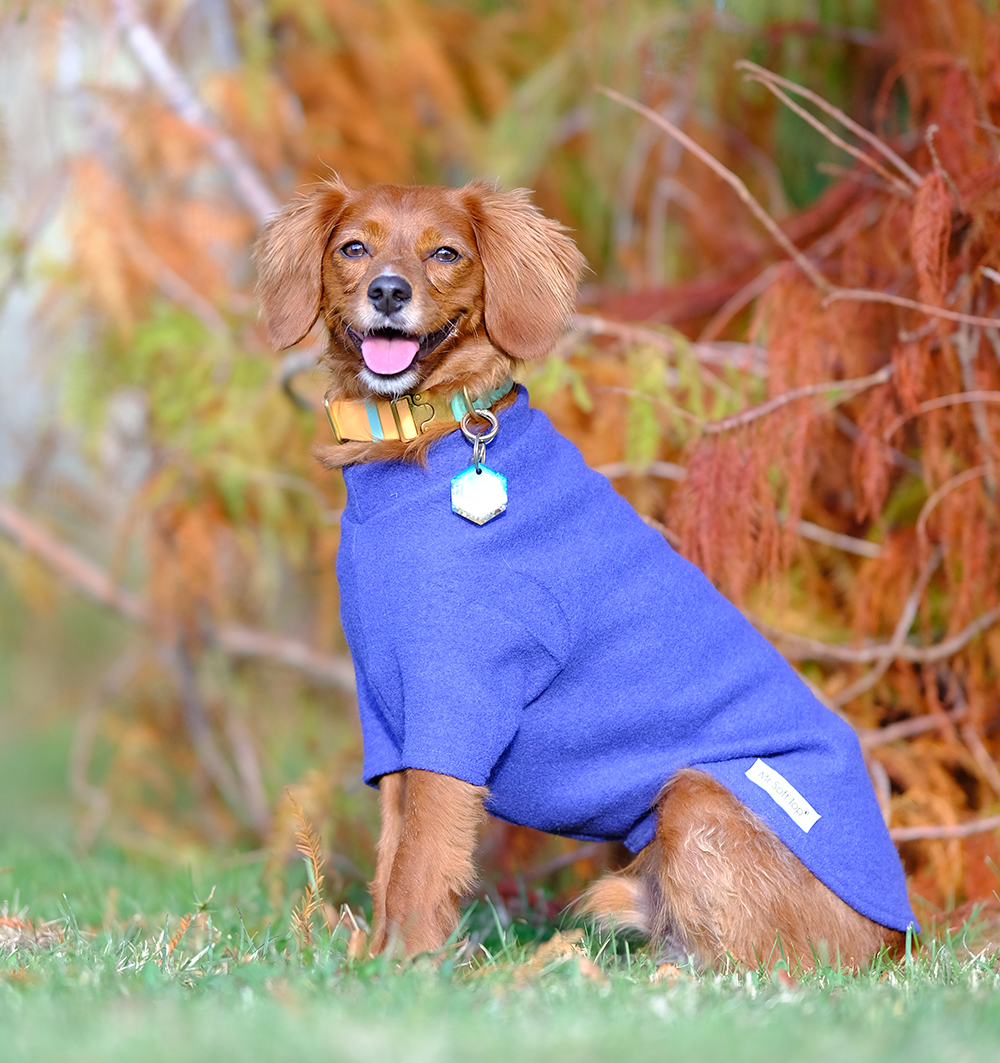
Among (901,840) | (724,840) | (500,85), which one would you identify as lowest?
(901,840)

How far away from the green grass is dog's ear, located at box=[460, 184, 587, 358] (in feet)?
4.58

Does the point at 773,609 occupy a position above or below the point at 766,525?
below

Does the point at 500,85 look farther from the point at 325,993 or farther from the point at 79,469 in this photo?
the point at 325,993

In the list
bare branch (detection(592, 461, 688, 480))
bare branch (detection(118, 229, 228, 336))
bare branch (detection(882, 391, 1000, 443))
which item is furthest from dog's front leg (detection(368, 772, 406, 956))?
bare branch (detection(118, 229, 228, 336))

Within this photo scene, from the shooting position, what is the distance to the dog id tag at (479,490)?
249 cm

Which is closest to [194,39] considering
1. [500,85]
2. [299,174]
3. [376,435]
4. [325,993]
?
[299,174]

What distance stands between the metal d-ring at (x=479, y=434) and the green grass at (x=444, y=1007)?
1.03 m

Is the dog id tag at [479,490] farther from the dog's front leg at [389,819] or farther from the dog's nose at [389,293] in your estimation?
the dog's front leg at [389,819]

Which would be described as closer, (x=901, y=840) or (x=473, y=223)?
(x=473, y=223)

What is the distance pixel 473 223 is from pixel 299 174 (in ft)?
9.91

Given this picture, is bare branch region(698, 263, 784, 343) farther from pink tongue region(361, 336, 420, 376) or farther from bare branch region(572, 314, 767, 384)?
pink tongue region(361, 336, 420, 376)

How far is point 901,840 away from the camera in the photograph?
3.66 m

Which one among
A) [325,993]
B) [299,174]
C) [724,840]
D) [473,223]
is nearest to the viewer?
[325,993]

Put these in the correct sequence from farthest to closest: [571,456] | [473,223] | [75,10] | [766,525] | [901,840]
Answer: [75,10], [901,840], [766,525], [473,223], [571,456]
